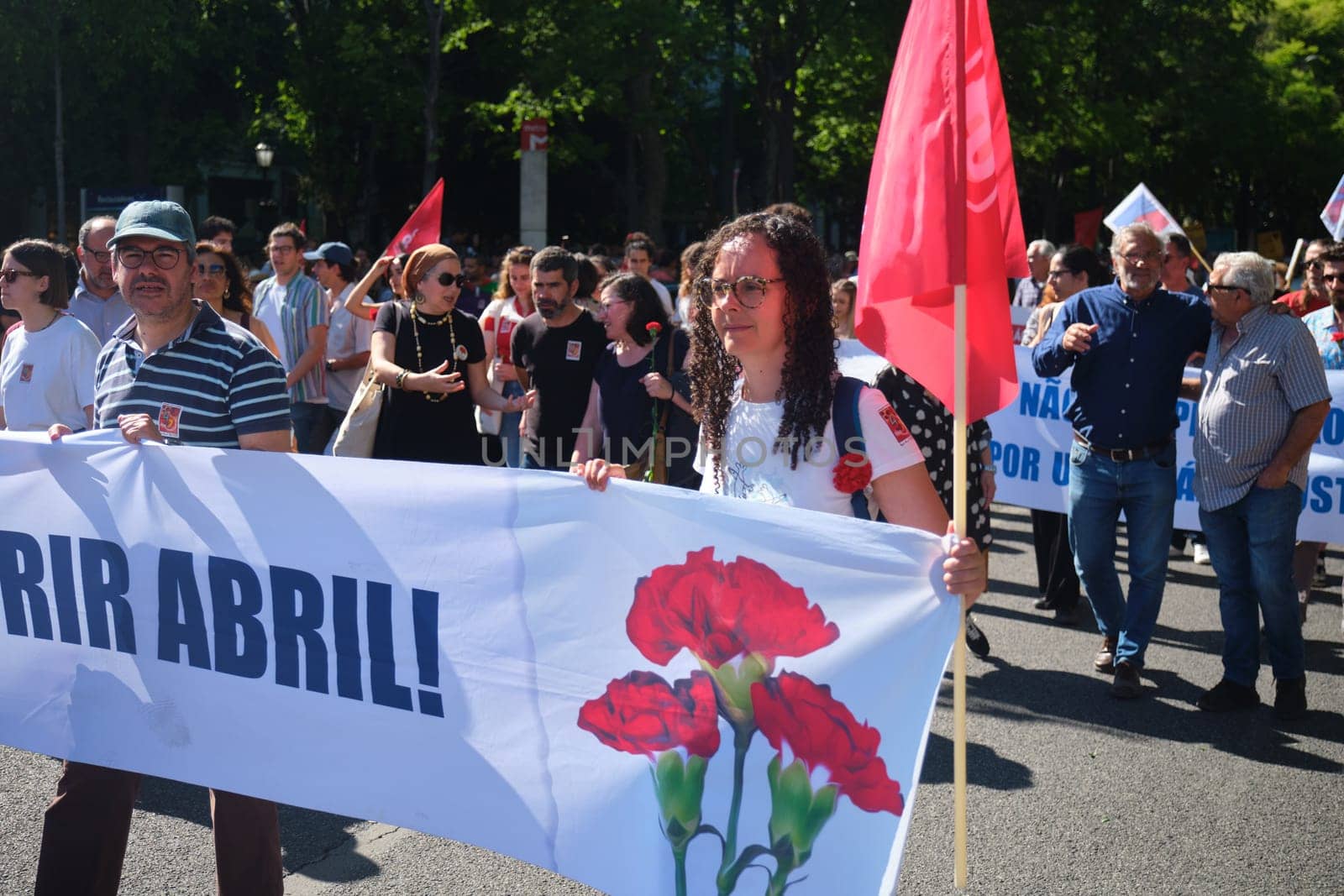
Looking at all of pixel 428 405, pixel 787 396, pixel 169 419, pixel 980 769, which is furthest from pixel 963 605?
pixel 428 405

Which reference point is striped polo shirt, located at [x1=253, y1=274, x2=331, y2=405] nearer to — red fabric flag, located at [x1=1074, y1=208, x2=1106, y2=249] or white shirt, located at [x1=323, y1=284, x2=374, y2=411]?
white shirt, located at [x1=323, y1=284, x2=374, y2=411]

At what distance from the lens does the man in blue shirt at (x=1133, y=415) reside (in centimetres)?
650

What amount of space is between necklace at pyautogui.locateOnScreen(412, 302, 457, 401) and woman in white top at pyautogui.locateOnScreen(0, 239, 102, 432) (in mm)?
1444

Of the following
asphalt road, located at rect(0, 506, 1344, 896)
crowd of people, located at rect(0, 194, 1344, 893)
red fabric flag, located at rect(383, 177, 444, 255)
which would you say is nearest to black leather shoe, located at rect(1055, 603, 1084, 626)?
crowd of people, located at rect(0, 194, 1344, 893)

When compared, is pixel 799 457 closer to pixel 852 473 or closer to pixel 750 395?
pixel 852 473

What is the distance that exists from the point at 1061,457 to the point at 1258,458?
2590mm

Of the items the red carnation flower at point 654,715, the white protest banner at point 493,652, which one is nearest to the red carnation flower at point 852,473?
the white protest banner at point 493,652

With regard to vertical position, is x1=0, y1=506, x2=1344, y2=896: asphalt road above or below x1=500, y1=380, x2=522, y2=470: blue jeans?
below

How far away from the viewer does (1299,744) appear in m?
5.83

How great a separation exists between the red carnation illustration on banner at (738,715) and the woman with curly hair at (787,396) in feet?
0.91

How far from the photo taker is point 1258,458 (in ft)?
20.3

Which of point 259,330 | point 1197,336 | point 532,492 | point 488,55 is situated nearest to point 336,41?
point 488,55

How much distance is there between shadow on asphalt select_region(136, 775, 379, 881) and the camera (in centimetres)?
445

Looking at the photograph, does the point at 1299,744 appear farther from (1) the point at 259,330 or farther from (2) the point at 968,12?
(1) the point at 259,330
